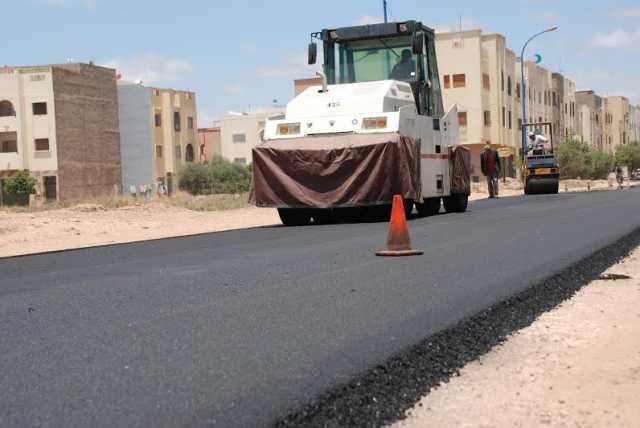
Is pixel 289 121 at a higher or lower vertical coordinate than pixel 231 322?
higher

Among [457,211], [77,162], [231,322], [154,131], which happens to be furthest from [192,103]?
[231,322]

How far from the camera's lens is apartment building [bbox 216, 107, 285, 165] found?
99625 mm

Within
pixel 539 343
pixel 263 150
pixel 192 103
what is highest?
pixel 192 103

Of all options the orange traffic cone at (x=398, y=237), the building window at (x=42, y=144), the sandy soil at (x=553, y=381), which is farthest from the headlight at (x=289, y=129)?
the building window at (x=42, y=144)

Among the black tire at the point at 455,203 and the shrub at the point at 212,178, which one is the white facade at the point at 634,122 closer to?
the shrub at the point at 212,178

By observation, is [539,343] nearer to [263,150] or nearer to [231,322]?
[231,322]

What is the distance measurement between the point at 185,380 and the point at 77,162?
218ft

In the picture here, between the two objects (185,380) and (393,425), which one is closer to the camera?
(393,425)

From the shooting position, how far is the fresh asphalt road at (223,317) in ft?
13.6

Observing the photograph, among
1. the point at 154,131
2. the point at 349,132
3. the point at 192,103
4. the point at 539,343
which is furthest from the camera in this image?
the point at 192,103

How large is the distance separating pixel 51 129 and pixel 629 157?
71.0 m

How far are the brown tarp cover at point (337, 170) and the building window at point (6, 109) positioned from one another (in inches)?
2184

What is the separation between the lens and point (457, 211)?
2166cm

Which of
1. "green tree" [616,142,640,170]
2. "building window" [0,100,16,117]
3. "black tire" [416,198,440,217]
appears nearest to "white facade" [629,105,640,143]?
"green tree" [616,142,640,170]
